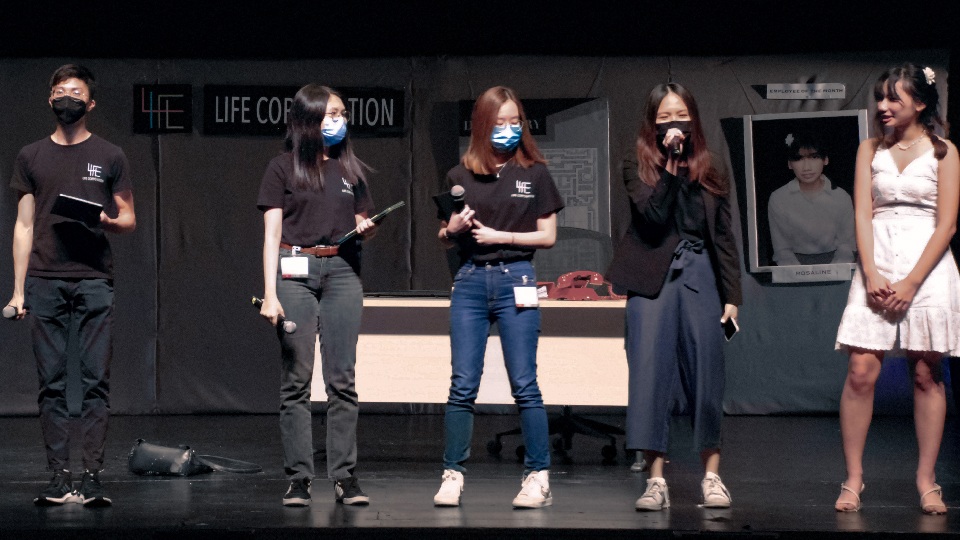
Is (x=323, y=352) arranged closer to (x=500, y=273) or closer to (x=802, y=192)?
(x=500, y=273)

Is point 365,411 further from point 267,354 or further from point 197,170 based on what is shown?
point 197,170

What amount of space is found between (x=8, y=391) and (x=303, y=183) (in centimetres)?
412

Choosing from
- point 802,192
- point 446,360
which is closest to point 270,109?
point 446,360

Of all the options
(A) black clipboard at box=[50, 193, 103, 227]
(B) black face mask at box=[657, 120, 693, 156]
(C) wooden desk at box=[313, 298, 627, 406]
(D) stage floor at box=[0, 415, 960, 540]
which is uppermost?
(B) black face mask at box=[657, 120, 693, 156]

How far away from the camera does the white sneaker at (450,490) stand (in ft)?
10.6

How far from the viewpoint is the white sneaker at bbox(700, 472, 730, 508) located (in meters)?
3.18

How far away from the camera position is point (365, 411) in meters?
6.39

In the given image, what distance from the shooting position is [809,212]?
623cm

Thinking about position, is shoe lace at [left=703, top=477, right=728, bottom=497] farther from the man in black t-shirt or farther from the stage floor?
the man in black t-shirt

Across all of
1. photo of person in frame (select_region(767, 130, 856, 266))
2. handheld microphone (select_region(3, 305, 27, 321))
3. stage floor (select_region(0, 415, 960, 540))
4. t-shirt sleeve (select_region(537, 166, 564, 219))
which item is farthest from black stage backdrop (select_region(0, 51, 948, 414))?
t-shirt sleeve (select_region(537, 166, 564, 219))

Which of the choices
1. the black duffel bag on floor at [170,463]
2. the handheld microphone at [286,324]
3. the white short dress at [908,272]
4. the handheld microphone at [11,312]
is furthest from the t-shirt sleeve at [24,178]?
the white short dress at [908,272]

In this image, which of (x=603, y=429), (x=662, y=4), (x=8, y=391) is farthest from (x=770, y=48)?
(x=8, y=391)

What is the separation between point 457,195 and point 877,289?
Answer: 146 cm

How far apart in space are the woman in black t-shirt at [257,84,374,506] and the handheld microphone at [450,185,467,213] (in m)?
0.34
